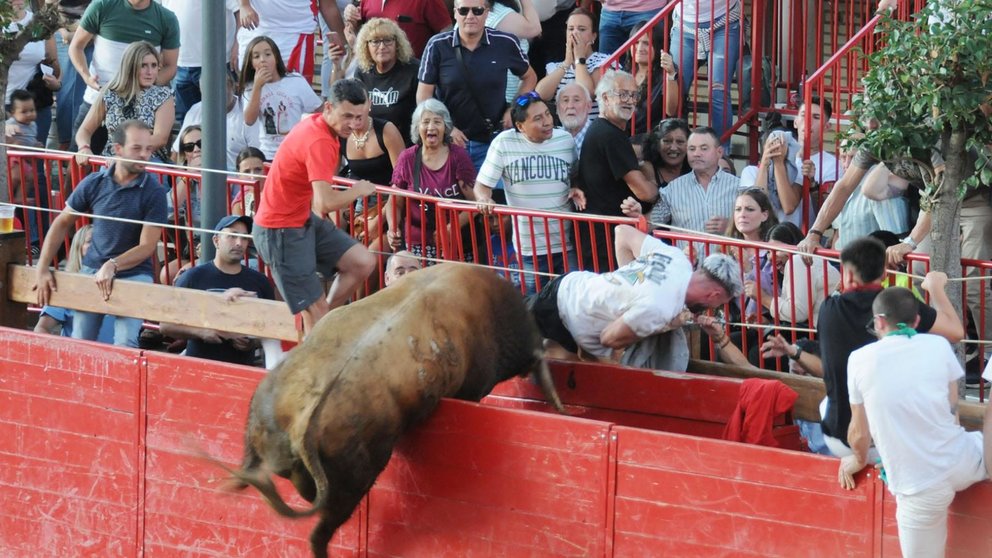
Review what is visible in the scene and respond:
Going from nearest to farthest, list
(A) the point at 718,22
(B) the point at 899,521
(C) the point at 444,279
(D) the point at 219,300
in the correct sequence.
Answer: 1. (B) the point at 899,521
2. (C) the point at 444,279
3. (D) the point at 219,300
4. (A) the point at 718,22

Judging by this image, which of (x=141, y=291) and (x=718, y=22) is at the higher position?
(x=718, y=22)

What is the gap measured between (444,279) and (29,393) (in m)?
2.63

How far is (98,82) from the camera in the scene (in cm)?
1309

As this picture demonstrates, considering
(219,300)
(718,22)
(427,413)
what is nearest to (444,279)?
(427,413)

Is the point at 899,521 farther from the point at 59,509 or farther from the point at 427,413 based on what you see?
the point at 59,509

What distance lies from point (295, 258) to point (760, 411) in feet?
9.32

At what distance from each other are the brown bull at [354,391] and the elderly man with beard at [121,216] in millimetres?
2925

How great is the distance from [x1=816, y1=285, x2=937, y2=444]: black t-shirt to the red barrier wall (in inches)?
19.0

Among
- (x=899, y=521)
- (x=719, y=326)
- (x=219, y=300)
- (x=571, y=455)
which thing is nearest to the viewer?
(x=899, y=521)

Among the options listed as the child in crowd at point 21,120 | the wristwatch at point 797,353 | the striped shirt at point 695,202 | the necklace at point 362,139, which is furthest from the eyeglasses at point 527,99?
the child in crowd at point 21,120

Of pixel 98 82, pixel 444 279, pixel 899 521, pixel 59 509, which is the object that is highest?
pixel 98 82

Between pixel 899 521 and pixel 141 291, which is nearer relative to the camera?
pixel 899 521

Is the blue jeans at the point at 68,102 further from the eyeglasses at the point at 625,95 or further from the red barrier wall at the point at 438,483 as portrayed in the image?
the eyeglasses at the point at 625,95

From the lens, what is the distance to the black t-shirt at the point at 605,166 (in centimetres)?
1021
